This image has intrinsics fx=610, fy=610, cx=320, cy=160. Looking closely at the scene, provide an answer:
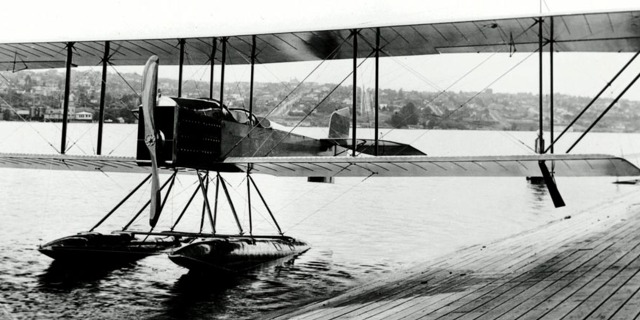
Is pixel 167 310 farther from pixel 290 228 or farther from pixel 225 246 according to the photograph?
pixel 290 228

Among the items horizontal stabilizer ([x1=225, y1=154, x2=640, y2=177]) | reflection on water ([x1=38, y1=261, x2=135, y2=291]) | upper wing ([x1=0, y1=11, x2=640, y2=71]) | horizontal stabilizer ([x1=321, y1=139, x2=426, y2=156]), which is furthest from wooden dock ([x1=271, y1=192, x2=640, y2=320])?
reflection on water ([x1=38, y1=261, x2=135, y2=291])

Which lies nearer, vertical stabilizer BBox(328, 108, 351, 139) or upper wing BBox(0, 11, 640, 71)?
upper wing BBox(0, 11, 640, 71)

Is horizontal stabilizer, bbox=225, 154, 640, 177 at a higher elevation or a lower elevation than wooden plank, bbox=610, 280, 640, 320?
higher

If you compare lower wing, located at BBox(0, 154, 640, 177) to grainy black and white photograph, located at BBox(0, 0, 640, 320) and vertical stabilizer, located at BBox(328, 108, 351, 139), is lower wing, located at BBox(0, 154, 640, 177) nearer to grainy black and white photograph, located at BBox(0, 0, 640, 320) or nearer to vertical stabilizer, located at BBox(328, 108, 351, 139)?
grainy black and white photograph, located at BBox(0, 0, 640, 320)

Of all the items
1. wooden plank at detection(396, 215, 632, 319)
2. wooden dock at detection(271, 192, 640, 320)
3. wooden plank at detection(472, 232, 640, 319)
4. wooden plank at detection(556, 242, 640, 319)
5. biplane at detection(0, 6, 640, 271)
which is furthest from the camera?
biplane at detection(0, 6, 640, 271)

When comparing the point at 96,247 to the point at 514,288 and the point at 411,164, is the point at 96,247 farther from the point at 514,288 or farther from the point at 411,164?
the point at 514,288

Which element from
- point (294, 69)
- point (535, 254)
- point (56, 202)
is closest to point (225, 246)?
point (535, 254)

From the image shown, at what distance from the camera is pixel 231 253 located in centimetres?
1020

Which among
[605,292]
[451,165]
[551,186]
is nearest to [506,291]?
[605,292]

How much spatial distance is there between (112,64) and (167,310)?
23.2 ft

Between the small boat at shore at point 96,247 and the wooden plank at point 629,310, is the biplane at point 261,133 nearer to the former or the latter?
the small boat at shore at point 96,247

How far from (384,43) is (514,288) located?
654cm

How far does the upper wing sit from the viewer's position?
9.85 meters

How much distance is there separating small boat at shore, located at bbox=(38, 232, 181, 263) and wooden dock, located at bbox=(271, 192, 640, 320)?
4368mm
